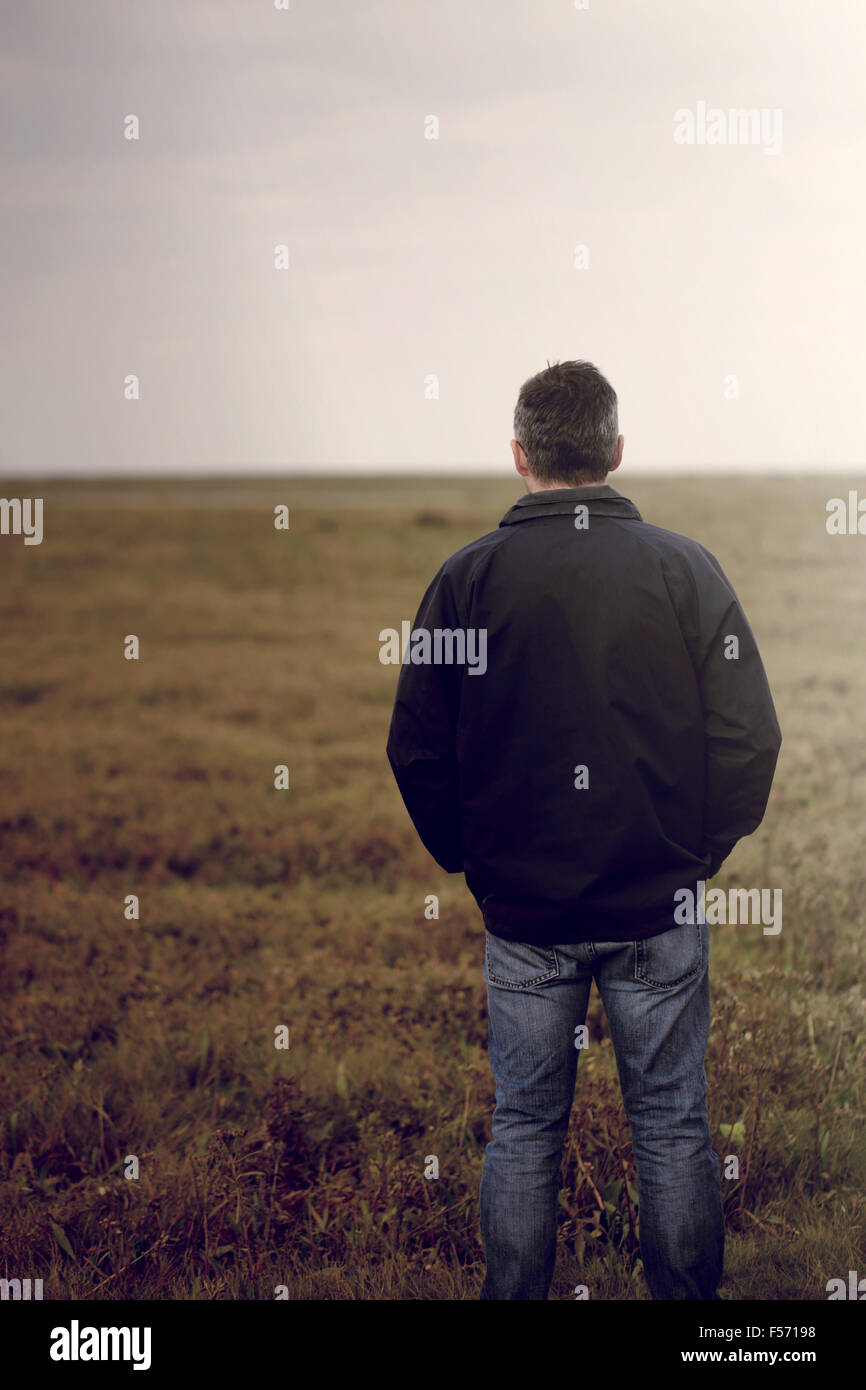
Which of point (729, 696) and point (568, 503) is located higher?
point (568, 503)

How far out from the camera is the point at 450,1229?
3992 mm

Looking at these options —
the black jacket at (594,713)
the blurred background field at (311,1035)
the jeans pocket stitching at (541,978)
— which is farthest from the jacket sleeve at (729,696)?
the blurred background field at (311,1035)

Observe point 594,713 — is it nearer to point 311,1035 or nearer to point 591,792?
point 591,792

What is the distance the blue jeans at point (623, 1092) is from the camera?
304 cm

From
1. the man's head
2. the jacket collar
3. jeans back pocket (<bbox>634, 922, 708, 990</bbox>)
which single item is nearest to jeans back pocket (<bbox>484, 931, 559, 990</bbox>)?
jeans back pocket (<bbox>634, 922, 708, 990</bbox>)

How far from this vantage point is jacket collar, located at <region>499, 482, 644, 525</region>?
3.12 m

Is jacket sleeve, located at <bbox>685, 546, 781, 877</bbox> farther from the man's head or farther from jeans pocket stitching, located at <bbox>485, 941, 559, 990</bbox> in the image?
jeans pocket stitching, located at <bbox>485, 941, 559, 990</bbox>

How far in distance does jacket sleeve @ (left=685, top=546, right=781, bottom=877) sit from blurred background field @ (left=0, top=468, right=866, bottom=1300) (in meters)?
1.79

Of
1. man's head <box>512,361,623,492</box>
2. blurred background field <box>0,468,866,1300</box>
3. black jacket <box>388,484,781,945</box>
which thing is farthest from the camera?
blurred background field <box>0,468,866,1300</box>

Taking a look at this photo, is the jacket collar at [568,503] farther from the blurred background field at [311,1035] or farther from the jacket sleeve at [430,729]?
the blurred background field at [311,1035]

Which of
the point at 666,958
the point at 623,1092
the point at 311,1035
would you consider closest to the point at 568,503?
the point at 666,958

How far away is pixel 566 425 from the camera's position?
3.11 metres

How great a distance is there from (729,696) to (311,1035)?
3.27 m

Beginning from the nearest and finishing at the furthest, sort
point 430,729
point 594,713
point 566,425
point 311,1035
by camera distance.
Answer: point 594,713 → point 566,425 → point 430,729 → point 311,1035
